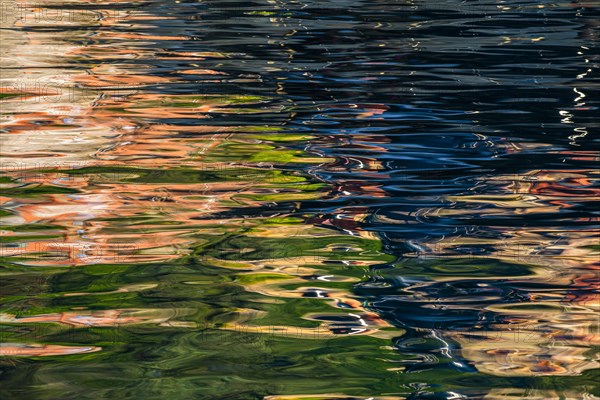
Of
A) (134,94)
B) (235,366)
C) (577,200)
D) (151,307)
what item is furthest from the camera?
(134,94)

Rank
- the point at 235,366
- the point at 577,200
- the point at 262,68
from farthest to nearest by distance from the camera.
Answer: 1. the point at 262,68
2. the point at 577,200
3. the point at 235,366

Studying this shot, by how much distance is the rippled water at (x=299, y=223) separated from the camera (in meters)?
1.93

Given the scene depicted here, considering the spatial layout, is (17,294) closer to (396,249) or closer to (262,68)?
(396,249)

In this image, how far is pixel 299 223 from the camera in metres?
2.75

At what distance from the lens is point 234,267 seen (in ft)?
8.00

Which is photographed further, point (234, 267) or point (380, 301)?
point (234, 267)

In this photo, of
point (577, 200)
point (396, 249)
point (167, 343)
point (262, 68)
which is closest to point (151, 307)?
point (167, 343)

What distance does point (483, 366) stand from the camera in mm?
1933

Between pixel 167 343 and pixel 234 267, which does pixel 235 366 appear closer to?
pixel 167 343

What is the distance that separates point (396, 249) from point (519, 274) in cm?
32

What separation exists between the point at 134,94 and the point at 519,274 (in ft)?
7.47

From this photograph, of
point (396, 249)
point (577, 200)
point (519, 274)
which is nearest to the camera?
point (519, 274)

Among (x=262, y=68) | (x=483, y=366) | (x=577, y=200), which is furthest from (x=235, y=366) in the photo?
(x=262, y=68)

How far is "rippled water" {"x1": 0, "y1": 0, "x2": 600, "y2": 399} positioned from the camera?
6.34 feet
